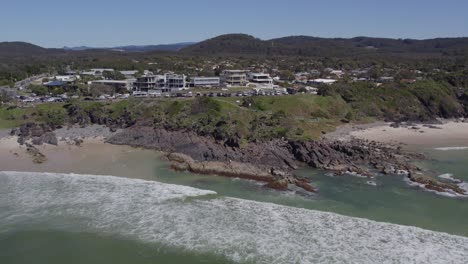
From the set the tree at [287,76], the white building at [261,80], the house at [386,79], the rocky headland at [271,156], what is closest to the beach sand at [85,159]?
the rocky headland at [271,156]

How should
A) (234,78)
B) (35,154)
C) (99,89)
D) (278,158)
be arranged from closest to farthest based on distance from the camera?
(278,158) → (35,154) → (99,89) → (234,78)

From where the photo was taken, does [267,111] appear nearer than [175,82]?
Yes

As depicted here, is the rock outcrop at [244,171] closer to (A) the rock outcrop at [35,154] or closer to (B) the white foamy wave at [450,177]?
(B) the white foamy wave at [450,177]

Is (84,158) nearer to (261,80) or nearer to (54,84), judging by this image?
(54,84)

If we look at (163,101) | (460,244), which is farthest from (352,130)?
(460,244)

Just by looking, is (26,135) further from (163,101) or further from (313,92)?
(313,92)

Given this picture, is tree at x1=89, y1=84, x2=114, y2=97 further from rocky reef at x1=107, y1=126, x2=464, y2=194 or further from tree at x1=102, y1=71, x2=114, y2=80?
rocky reef at x1=107, y1=126, x2=464, y2=194

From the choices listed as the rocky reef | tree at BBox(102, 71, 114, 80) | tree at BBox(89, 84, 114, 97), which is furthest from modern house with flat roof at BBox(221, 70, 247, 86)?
the rocky reef

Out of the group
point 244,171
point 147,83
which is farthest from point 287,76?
point 244,171
